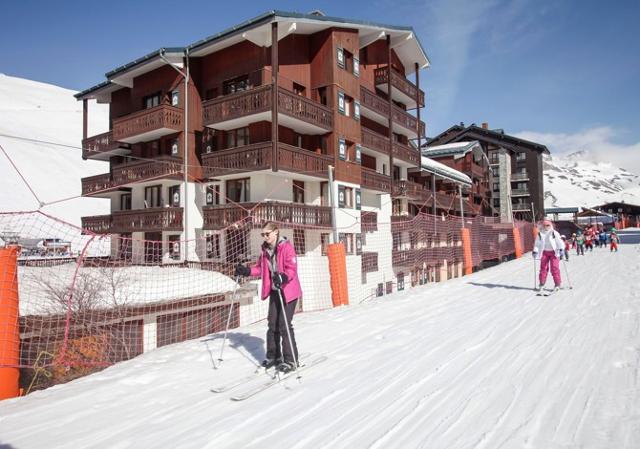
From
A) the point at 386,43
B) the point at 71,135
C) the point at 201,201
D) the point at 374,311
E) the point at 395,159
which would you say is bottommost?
the point at 374,311

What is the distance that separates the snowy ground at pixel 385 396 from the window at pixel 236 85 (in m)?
15.0

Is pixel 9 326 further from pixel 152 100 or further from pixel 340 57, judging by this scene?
pixel 152 100

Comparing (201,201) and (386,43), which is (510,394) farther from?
(386,43)

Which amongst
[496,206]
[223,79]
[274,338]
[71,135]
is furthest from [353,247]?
[71,135]

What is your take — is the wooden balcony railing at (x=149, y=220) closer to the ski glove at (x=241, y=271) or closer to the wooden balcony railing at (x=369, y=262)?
the wooden balcony railing at (x=369, y=262)

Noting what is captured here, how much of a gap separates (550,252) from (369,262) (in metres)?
12.9

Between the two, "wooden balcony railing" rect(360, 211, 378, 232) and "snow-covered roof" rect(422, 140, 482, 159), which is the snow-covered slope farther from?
"snow-covered roof" rect(422, 140, 482, 159)

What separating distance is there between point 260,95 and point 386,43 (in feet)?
39.2

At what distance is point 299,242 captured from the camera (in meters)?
19.7

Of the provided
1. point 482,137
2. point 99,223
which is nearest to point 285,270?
point 99,223

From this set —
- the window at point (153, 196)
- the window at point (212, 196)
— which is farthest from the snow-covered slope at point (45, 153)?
the window at point (212, 196)

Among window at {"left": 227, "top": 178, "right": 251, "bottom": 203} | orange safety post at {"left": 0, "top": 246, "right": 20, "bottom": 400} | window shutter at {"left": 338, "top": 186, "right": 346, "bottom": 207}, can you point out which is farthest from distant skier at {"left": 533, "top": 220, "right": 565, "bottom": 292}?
window at {"left": 227, "top": 178, "right": 251, "bottom": 203}

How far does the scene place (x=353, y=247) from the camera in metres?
22.6

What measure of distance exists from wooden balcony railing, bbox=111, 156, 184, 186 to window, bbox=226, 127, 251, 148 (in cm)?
255
